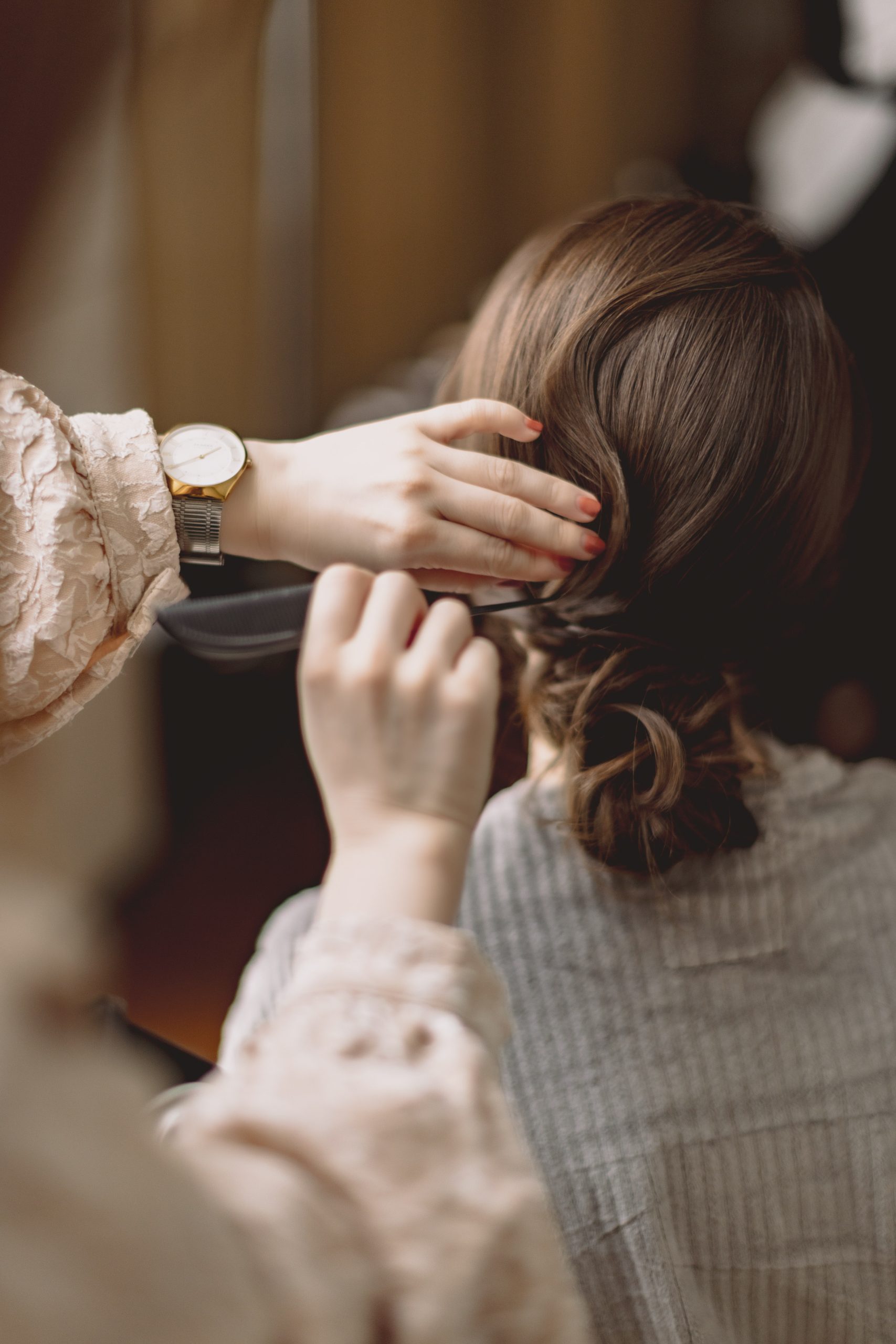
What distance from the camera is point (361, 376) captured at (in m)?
1.90

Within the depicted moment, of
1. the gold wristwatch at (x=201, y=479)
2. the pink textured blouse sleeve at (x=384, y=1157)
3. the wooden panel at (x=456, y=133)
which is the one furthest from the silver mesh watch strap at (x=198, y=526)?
the wooden panel at (x=456, y=133)

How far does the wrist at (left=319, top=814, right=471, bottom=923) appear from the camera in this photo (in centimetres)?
39

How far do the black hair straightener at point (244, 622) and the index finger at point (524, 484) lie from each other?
231 mm

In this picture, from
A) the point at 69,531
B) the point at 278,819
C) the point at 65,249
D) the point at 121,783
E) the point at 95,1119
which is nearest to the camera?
the point at 95,1119

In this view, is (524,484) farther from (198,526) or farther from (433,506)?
(198,526)

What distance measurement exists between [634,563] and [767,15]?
59.7 inches

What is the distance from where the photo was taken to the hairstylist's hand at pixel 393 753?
398 millimetres

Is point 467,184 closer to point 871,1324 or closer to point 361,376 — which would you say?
point 361,376

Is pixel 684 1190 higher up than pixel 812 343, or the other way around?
pixel 812 343

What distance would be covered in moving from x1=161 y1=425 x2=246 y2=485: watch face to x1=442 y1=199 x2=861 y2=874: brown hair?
20cm

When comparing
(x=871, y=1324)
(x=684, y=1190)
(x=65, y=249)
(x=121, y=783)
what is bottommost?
(x=121, y=783)

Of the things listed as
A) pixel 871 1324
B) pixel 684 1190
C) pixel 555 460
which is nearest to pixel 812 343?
pixel 555 460

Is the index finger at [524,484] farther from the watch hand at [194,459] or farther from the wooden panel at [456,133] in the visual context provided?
the wooden panel at [456,133]

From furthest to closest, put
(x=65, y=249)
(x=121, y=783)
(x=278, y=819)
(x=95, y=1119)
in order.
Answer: (x=278, y=819) → (x=121, y=783) → (x=65, y=249) → (x=95, y=1119)
